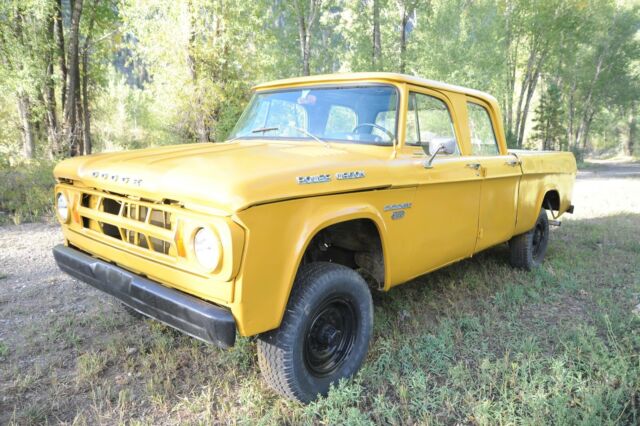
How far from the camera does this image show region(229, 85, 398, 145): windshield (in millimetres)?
3066

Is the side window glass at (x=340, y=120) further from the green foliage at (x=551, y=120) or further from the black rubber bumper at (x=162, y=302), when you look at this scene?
the green foliage at (x=551, y=120)

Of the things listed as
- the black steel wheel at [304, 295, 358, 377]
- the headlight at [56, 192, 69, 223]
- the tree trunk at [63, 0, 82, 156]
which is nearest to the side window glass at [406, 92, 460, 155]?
the black steel wheel at [304, 295, 358, 377]

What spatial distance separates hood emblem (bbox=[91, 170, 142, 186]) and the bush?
552cm

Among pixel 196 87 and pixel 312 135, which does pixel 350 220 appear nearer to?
pixel 312 135

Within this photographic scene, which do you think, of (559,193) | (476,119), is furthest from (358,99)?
(559,193)

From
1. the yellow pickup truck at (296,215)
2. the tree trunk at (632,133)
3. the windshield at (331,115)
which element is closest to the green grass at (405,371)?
the yellow pickup truck at (296,215)

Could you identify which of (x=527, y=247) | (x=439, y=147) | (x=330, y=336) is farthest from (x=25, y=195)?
(x=527, y=247)

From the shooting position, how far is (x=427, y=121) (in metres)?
3.40

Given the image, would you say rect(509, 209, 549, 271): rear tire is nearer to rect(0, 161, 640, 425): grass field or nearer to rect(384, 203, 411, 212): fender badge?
rect(0, 161, 640, 425): grass field

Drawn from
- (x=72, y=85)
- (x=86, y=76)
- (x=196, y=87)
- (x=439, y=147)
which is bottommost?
(x=439, y=147)

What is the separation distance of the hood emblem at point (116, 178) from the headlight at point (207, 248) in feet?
1.67

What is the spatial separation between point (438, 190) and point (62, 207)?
2.73 metres

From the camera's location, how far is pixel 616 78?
1136 inches

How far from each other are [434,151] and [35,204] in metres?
7.34
